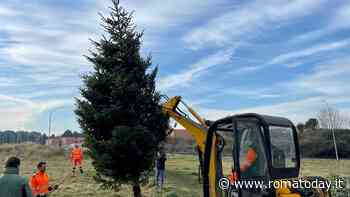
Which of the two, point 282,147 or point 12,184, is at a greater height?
point 282,147

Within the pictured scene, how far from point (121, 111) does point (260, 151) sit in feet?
18.7

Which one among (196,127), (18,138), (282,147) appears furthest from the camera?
(18,138)

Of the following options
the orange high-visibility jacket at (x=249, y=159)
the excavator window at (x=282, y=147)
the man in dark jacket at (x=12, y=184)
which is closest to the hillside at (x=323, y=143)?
the excavator window at (x=282, y=147)

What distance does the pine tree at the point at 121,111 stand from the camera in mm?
11719

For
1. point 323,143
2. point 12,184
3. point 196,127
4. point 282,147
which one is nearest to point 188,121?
point 196,127

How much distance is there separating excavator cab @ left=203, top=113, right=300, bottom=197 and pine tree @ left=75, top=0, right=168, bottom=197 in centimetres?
428

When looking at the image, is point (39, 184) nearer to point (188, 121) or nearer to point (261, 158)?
point (188, 121)

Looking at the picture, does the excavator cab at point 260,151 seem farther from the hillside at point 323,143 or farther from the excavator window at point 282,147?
the hillside at point 323,143

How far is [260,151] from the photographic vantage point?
710cm

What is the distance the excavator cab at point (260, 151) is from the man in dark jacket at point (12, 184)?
11.6ft

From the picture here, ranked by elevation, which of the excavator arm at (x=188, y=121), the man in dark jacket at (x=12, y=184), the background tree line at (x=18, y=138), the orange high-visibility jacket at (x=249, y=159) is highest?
the background tree line at (x=18, y=138)

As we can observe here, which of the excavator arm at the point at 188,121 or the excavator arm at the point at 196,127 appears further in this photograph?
the excavator arm at the point at 188,121

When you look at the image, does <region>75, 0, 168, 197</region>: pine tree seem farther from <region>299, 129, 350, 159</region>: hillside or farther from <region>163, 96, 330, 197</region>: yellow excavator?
<region>299, 129, 350, 159</region>: hillside

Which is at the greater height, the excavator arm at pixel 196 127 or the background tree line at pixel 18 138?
the background tree line at pixel 18 138
